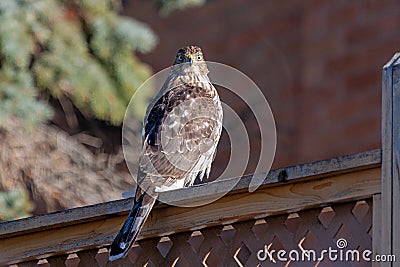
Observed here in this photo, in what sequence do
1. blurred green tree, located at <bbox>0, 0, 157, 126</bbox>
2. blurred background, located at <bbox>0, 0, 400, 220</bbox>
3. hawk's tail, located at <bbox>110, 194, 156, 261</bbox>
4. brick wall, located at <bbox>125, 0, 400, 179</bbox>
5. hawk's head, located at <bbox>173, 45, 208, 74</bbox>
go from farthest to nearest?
brick wall, located at <bbox>125, 0, 400, 179</bbox> < blurred background, located at <bbox>0, 0, 400, 220</bbox> < blurred green tree, located at <bbox>0, 0, 157, 126</bbox> < hawk's head, located at <bbox>173, 45, 208, 74</bbox> < hawk's tail, located at <bbox>110, 194, 156, 261</bbox>

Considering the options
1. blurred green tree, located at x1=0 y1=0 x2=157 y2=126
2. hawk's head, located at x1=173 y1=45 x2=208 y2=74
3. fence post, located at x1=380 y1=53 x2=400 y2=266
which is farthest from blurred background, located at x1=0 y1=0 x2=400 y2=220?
fence post, located at x1=380 y1=53 x2=400 y2=266

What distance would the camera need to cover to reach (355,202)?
2.45 m

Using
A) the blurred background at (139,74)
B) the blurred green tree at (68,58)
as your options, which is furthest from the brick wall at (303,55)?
the blurred green tree at (68,58)

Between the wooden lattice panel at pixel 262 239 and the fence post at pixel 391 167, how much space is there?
7 centimetres

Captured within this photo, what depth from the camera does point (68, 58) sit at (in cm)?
539

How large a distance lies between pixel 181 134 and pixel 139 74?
79.5 inches

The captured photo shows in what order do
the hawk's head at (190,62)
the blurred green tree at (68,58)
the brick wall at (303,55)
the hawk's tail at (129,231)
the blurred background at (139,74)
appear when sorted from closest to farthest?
the hawk's tail at (129,231) → the hawk's head at (190,62) → the blurred green tree at (68,58) → the blurred background at (139,74) → the brick wall at (303,55)

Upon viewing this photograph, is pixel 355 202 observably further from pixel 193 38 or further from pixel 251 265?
pixel 193 38

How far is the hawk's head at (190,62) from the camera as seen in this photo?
4.39 meters

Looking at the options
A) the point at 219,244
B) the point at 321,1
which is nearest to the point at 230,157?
the point at 321,1

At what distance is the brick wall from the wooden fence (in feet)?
11.1

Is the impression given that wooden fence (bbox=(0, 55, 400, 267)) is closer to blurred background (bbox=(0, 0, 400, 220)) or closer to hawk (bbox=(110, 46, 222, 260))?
hawk (bbox=(110, 46, 222, 260))

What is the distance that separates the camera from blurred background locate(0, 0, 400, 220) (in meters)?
5.26

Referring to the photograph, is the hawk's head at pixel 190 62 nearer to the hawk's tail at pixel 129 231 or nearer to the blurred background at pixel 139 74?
the blurred background at pixel 139 74
